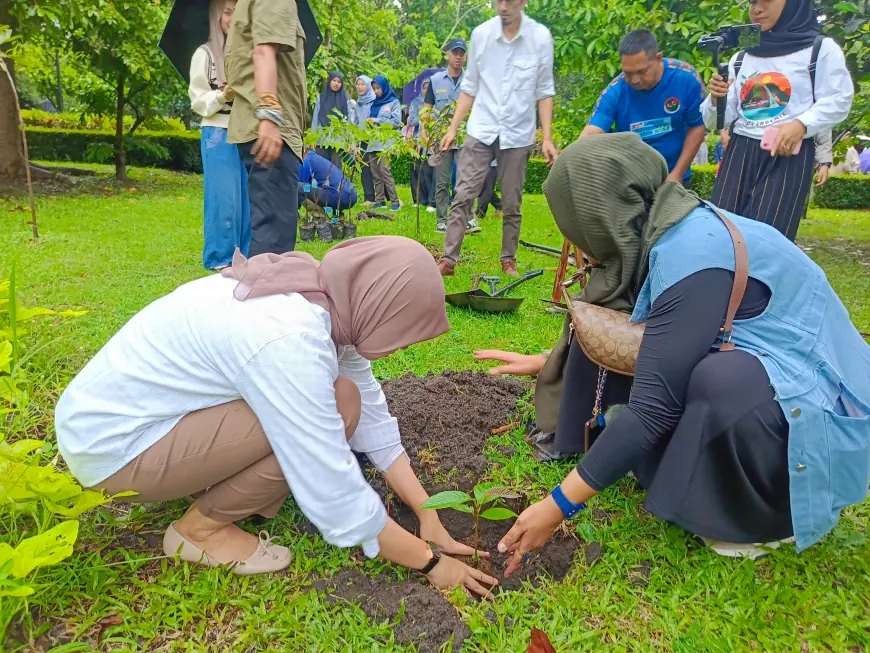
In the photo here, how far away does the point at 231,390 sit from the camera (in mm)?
1521

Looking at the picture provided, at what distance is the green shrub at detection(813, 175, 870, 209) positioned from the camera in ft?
43.7

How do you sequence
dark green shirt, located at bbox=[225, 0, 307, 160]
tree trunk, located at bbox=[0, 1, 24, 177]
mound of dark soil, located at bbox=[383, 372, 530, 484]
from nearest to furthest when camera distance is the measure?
1. mound of dark soil, located at bbox=[383, 372, 530, 484]
2. dark green shirt, located at bbox=[225, 0, 307, 160]
3. tree trunk, located at bbox=[0, 1, 24, 177]

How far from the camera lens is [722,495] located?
1.70 metres

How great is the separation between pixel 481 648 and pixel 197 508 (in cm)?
80

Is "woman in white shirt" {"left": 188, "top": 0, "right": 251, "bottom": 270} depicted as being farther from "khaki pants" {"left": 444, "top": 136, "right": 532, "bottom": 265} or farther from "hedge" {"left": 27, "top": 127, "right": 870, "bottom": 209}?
"hedge" {"left": 27, "top": 127, "right": 870, "bottom": 209}

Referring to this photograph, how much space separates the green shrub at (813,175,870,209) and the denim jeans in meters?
13.2

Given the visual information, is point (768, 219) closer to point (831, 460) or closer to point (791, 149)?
point (791, 149)

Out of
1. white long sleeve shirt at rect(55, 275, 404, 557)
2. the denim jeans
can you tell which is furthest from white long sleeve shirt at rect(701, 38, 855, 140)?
white long sleeve shirt at rect(55, 275, 404, 557)

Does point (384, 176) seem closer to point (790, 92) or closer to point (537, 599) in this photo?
point (790, 92)

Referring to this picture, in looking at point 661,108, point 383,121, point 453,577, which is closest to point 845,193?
point 383,121

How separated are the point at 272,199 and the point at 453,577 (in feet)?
7.06

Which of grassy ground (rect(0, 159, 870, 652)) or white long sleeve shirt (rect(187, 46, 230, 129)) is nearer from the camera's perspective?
grassy ground (rect(0, 159, 870, 652))

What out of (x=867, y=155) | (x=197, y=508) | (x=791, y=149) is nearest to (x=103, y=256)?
(x=197, y=508)

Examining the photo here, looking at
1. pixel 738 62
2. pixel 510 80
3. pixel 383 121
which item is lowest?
pixel 383 121
